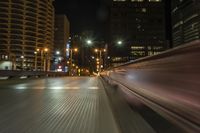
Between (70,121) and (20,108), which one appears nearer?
(70,121)

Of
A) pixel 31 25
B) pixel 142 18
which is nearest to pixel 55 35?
pixel 31 25

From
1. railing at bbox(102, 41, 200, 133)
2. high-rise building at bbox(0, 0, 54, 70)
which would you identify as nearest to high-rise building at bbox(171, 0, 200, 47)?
railing at bbox(102, 41, 200, 133)

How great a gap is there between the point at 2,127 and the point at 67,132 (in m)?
1.44

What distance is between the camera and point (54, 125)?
7242 millimetres

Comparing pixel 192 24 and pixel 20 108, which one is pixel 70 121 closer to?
pixel 20 108

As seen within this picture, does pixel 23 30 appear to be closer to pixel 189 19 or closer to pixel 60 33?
pixel 60 33

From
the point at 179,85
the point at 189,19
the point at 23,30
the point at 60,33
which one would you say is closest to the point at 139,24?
the point at 189,19

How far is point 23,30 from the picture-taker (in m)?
153

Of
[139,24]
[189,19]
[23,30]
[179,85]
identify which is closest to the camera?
[179,85]

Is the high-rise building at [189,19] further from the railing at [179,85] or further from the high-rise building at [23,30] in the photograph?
the high-rise building at [23,30]

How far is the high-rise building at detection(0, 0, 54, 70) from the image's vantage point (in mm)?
147375

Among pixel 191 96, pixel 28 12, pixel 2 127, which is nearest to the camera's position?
pixel 191 96

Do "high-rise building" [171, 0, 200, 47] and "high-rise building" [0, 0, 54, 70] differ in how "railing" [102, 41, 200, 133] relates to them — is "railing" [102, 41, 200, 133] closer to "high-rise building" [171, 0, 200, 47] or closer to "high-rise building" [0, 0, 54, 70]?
"high-rise building" [171, 0, 200, 47]

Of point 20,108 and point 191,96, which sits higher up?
point 191,96
